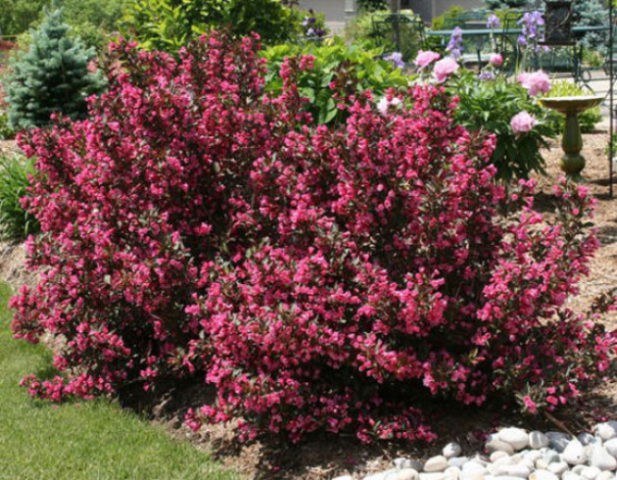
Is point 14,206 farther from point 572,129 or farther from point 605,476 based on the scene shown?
point 605,476

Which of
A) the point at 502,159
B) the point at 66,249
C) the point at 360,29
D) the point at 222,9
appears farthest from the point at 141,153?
the point at 360,29

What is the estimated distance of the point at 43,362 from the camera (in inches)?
205

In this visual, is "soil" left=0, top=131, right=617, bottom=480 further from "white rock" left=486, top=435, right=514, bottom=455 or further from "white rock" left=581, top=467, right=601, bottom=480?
"white rock" left=581, top=467, right=601, bottom=480

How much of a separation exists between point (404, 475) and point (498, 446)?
0.41 meters

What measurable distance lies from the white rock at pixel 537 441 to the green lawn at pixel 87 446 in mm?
1189

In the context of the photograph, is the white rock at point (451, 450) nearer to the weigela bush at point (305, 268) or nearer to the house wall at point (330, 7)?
the weigela bush at point (305, 268)

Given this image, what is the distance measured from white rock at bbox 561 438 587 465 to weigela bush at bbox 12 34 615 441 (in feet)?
0.58

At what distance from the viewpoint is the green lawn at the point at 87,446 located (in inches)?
149

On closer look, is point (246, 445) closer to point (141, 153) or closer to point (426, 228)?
point (426, 228)

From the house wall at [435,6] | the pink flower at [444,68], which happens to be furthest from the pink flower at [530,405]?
the house wall at [435,6]

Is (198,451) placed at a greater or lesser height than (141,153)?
lesser

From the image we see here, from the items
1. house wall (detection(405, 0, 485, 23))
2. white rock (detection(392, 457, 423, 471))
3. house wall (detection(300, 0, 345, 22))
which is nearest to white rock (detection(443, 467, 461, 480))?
white rock (detection(392, 457, 423, 471))

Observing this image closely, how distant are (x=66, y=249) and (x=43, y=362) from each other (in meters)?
1.04

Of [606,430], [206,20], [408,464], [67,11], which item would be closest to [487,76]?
[206,20]
